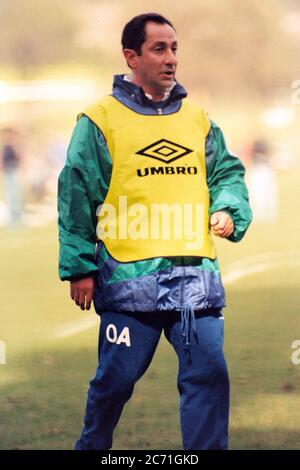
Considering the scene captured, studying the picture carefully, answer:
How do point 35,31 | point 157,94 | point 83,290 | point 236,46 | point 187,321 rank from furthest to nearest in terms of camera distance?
point 236,46 → point 35,31 → point 157,94 → point 83,290 → point 187,321

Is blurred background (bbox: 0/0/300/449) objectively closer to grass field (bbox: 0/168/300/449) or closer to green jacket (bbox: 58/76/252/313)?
grass field (bbox: 0/168/300/449)

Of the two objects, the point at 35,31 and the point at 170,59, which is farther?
the point at 35,31

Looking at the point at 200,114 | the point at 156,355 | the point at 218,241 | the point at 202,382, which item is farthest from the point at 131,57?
the point at 218,241

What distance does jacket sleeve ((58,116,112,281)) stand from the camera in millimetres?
5344

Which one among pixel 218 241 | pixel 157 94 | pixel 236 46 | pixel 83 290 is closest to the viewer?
pixel 83 290

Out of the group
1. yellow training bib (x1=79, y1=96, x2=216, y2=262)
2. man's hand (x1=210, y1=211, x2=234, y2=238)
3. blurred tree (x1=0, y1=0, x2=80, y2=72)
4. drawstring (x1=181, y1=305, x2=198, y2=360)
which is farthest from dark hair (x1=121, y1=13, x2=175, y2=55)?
blurred tree (x1=0, y1=0, x2=80, y2=72)

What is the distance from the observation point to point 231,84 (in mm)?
7223

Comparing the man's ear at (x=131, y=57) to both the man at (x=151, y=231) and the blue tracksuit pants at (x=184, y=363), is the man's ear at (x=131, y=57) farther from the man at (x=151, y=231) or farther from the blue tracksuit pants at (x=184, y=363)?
the blue tracksuit pants at (x=184, y=363)

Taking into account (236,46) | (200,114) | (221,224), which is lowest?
(221,224)

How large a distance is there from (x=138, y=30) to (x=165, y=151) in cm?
49

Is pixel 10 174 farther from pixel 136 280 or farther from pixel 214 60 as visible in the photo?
pixel 136 280

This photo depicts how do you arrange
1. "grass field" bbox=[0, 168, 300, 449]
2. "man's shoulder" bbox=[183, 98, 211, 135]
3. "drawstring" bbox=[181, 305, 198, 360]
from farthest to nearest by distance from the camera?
"grass field" bbox=[0, 168, 300, 449]
"man's shoulder" bbox=[183, 98, 211, 135]
"drawstring" bbox=[181, 305, 198, 360]

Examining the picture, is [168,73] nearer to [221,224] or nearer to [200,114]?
[200,114]

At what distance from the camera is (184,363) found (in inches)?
211
